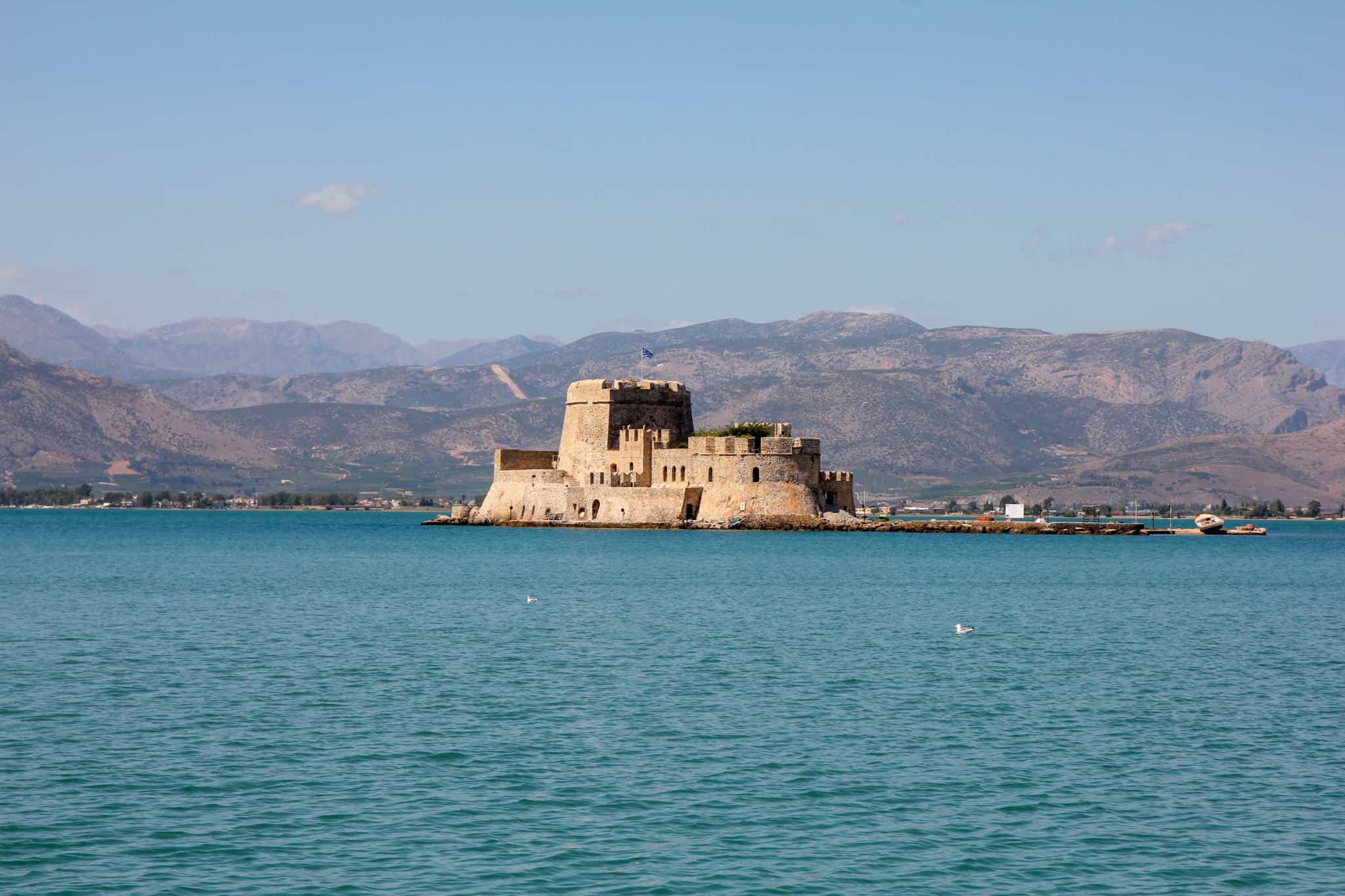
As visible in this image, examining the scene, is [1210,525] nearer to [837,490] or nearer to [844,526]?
[837,490]

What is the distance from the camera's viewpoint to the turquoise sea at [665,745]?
1652 cm

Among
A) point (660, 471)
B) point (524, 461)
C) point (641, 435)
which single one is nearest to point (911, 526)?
point (660, 471)

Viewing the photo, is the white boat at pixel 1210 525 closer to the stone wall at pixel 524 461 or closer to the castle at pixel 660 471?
the castle at pixel 660 471

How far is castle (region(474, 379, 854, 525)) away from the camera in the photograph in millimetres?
92812

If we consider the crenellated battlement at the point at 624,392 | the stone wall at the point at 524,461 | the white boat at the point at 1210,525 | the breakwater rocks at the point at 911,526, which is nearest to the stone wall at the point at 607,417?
the crenellated battlement at the point at 624,392

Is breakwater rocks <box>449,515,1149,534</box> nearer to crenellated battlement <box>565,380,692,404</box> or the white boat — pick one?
the white boat

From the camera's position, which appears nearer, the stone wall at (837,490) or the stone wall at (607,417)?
the stone wall at (607,417)

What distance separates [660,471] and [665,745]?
73231mm

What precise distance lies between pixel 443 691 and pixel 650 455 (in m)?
68.4

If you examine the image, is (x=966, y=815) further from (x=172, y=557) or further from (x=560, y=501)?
(x=560, y=501)

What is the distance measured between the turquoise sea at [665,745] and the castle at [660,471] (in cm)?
4304

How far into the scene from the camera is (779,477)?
9269cm

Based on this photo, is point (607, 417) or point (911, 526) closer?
point (607, 417)

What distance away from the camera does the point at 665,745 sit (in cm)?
2270
